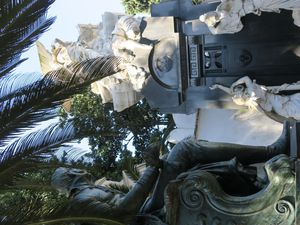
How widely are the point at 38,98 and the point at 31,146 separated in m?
0.54

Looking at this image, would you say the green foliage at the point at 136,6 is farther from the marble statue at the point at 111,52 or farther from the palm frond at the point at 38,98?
the palm frond at the point at 38,98

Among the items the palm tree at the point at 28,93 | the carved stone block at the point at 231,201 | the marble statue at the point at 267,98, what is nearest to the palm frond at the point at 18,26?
the palm tree at the point at 28,93

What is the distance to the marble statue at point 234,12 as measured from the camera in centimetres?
1148

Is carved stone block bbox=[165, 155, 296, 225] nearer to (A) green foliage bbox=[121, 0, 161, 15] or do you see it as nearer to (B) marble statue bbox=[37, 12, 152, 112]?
(B) marble statue bbox=[37, 12, 152, 112]

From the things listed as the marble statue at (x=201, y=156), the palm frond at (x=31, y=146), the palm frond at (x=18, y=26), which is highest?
the palm frond at (x=18, y=26)

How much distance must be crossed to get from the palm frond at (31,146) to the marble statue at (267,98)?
22.4 feet

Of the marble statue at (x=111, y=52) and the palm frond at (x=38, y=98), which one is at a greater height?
the palm frond at (x=38, y=98)

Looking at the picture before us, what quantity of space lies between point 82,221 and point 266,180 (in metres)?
1.79

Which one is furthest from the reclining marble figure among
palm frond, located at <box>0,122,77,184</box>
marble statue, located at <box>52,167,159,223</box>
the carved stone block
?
palm frond, located at <box>0,122,77,184</box>

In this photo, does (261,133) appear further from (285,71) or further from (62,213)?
(62,213)

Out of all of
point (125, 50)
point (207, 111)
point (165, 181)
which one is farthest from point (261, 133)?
point (165, 181)

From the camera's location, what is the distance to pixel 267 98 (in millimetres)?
12016

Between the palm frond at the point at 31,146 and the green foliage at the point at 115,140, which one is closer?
the palm frond at the point at 31,146

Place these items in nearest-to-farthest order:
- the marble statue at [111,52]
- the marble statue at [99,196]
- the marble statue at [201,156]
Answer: the marble statue at [99,196] → the marble statue at [201,156] → the marble statue at [111,52]
